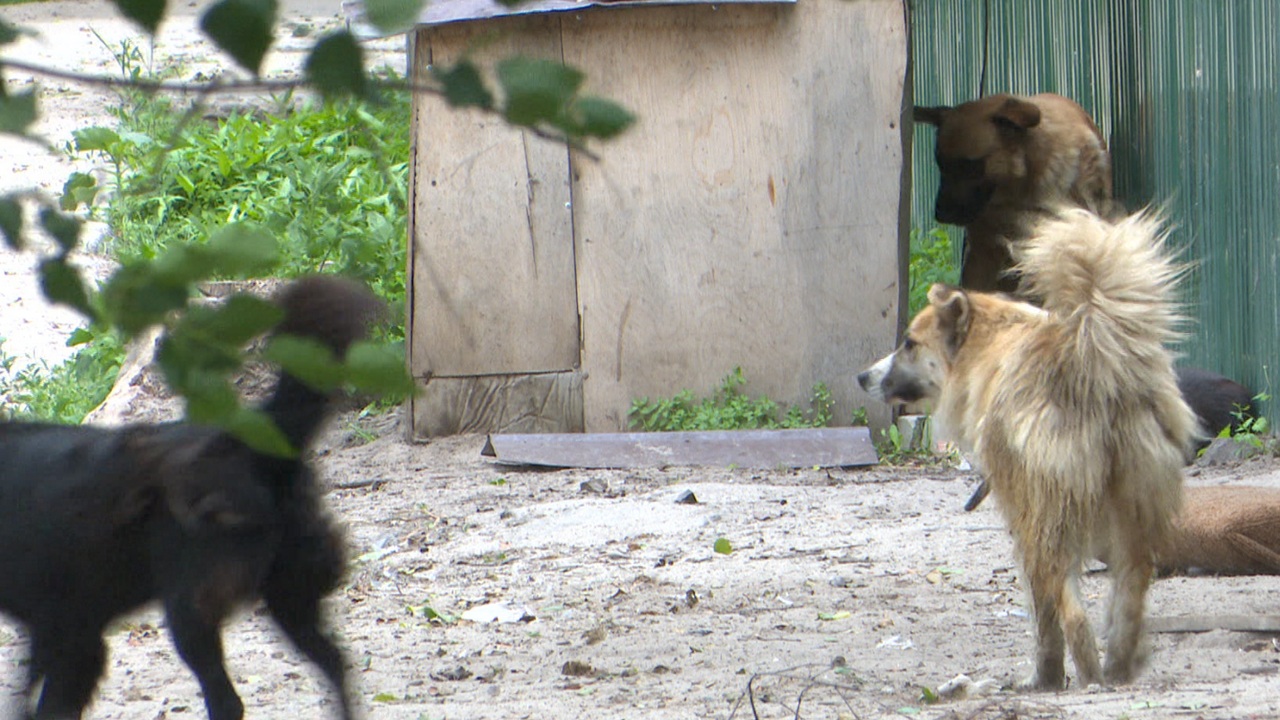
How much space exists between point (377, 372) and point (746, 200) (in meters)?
7.15

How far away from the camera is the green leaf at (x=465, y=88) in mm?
1078

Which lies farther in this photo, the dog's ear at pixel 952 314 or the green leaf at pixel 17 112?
the dog's ear at pixel 952 314

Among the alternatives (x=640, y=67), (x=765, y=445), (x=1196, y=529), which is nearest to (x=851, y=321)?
(x=765, y=445)

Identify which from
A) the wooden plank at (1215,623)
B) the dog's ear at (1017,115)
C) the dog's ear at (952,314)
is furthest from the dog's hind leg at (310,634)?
the dog's ear at (1017,115)

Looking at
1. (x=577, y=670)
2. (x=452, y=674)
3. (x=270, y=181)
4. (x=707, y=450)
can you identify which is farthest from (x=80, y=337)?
(x=577, y=670)

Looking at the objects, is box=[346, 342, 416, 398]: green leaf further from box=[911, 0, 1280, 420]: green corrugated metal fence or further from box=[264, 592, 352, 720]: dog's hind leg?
box=[911, 0, 1280, 420]: green corrugated metal fence

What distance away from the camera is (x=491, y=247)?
27.3ft

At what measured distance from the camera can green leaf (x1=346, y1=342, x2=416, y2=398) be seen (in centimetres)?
100

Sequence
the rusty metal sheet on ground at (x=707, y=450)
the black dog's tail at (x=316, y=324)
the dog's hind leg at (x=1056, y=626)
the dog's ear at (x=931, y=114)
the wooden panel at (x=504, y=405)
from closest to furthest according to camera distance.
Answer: the black dog's tail at (x=316, y=324), the dog's hind leg at (x=1056, y=626), the rusty metal sheet on ground at (x=707, y=450), the wooden panel at (x=504, y=405), the dog's ear at (x=931, y=114)

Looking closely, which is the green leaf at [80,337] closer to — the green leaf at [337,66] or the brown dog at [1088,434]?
the brown dog at [1088,434]

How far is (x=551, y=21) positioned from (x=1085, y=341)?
4.55 metres

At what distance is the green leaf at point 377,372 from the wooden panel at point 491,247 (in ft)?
23.4

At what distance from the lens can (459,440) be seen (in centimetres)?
841

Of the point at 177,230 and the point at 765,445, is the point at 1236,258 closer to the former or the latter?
the point at 765,445
